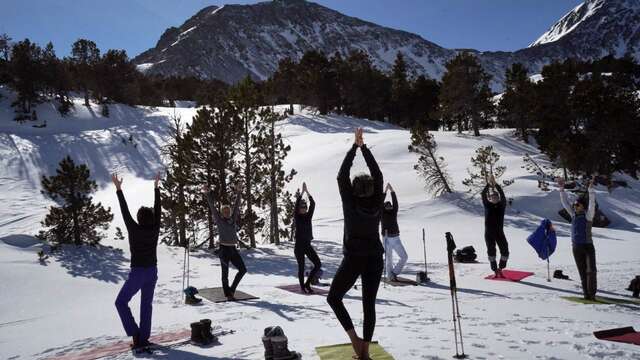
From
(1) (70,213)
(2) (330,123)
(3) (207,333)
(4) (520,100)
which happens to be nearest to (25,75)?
(2) (330,123)

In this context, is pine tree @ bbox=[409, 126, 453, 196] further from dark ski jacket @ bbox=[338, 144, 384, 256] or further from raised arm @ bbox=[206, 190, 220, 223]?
dark ski jacket @ bbox=[338, 144, 384, 256]

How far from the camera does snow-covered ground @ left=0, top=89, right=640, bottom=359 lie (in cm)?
571

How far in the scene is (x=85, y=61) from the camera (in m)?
63.7

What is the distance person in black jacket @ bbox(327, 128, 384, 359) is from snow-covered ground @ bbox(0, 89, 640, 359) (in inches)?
34.8

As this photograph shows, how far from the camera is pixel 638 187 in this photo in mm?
33406

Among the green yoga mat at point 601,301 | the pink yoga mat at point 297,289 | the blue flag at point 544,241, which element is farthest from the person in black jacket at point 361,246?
the blue flag at point 544,241

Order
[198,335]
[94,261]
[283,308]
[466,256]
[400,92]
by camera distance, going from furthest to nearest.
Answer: [400,92], [466,256], [94,261], [283,308], [198,335]

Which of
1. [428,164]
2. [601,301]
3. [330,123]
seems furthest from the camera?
[330,123]

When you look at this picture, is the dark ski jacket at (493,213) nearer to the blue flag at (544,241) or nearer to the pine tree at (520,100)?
the blue flag at (544,241)

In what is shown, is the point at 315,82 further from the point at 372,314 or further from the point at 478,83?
the point at 372,314

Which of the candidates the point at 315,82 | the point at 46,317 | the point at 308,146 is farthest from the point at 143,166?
the point at 46,317

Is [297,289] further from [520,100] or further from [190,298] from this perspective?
[520,100]

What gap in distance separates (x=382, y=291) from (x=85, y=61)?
6666 centimetres

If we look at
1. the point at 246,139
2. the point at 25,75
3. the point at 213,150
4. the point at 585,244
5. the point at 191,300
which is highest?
the point at 25,75
